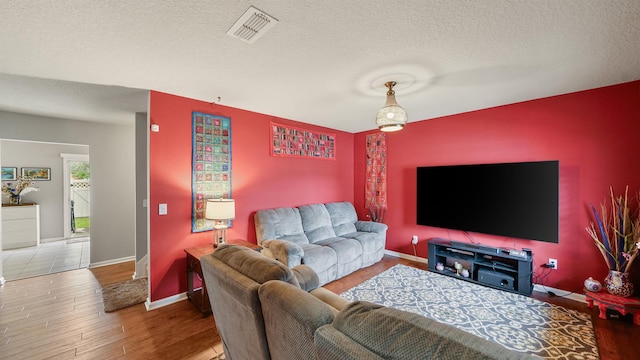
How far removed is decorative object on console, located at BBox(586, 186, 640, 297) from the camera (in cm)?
241

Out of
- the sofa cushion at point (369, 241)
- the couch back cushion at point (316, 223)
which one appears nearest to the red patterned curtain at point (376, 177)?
the sofa cushion at point (369, 241)

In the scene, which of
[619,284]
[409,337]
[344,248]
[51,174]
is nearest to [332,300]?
[409,337]

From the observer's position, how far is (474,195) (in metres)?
3.47

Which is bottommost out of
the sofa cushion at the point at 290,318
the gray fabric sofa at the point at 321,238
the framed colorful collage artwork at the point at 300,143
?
the gray fabric sofa at the point at 321,238

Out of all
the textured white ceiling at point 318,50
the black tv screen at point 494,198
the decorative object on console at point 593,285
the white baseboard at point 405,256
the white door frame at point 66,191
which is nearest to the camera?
the textured white ceiling at point 318,50

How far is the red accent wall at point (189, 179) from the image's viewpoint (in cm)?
277

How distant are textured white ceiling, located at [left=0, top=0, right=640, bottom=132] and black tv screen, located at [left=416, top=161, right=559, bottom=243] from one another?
38.8 inches

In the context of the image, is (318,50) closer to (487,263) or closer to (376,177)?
(376,177)

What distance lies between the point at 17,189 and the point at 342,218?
674 centimetres

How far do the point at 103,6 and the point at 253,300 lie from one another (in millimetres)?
1847

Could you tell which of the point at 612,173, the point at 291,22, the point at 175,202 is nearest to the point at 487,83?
the point at 612,173

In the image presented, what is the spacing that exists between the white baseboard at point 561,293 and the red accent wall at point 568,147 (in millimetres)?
64

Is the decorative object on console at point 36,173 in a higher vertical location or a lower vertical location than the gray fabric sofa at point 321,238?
higher

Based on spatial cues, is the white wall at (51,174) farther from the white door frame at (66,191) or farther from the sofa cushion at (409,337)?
the sofa cushion at (409,337)
